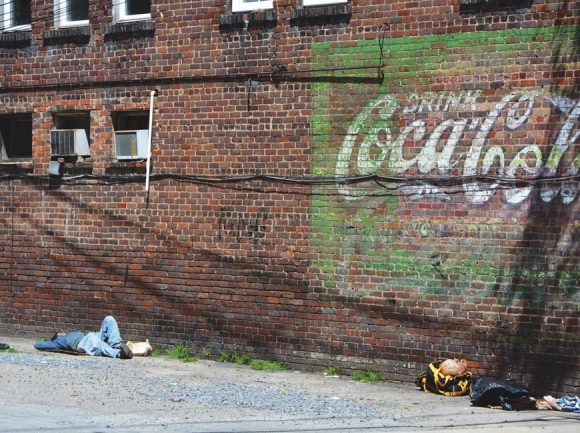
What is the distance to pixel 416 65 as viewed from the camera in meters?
12.3

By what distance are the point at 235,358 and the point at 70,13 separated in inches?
235

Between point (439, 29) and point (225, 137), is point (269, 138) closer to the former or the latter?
point (225, 137)

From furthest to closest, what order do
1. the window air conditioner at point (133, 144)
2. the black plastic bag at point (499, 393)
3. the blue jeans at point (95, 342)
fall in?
the window air conditioner at point (133, 144)
the blue jeans at point (95, 342)
the black plastic bag at point (499, 393)

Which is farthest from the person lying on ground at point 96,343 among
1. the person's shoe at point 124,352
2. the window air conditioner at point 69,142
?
the window air conditioner at point 69,142

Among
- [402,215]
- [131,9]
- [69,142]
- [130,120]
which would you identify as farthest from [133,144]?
[402,215]

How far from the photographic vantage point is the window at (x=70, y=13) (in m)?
15.1

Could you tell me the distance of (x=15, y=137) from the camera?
15.9 meters

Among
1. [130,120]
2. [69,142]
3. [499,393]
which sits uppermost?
[130,120]

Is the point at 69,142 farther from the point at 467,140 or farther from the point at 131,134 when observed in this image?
the point at 467,140

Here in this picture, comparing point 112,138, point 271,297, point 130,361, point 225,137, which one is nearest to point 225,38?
point 225,137

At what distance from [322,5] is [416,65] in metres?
1.64

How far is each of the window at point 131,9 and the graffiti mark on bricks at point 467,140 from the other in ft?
13.1

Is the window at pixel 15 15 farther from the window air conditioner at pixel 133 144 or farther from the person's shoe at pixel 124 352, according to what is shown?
the person's shoe at pixel 124 352

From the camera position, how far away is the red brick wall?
11586 millimetres
